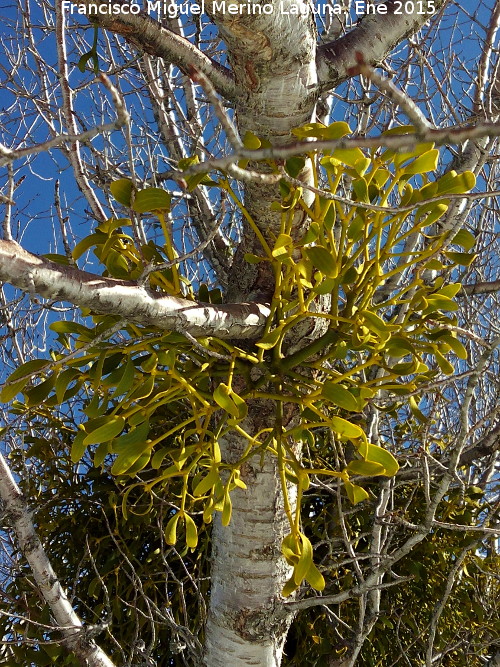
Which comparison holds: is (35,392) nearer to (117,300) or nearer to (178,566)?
(117,300)

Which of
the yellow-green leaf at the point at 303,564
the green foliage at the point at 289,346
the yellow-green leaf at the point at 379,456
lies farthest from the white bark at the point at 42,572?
the yellow-green leaf at the point at 379,456

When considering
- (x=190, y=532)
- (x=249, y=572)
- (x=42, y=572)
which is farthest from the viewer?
(x=42, y=572)

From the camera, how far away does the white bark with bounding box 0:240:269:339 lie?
0.51 metres

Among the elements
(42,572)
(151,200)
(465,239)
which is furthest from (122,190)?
(42,572)

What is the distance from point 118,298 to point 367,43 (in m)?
0.52

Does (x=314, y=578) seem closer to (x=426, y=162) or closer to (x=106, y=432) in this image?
(x=106, y=432)

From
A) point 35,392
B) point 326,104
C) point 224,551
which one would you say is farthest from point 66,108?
point 326,104

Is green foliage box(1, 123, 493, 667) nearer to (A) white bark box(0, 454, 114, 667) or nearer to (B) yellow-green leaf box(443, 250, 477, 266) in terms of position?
(B) yellow-green leaf box(443, 250, 477, 266)

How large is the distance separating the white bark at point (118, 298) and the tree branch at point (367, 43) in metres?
0.32

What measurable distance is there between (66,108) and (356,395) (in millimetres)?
494

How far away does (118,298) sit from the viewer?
23.0 inches

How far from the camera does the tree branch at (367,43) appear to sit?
A: 2.72 ft

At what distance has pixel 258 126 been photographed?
2.54 ft

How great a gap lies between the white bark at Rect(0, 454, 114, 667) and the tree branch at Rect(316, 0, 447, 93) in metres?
0.78
